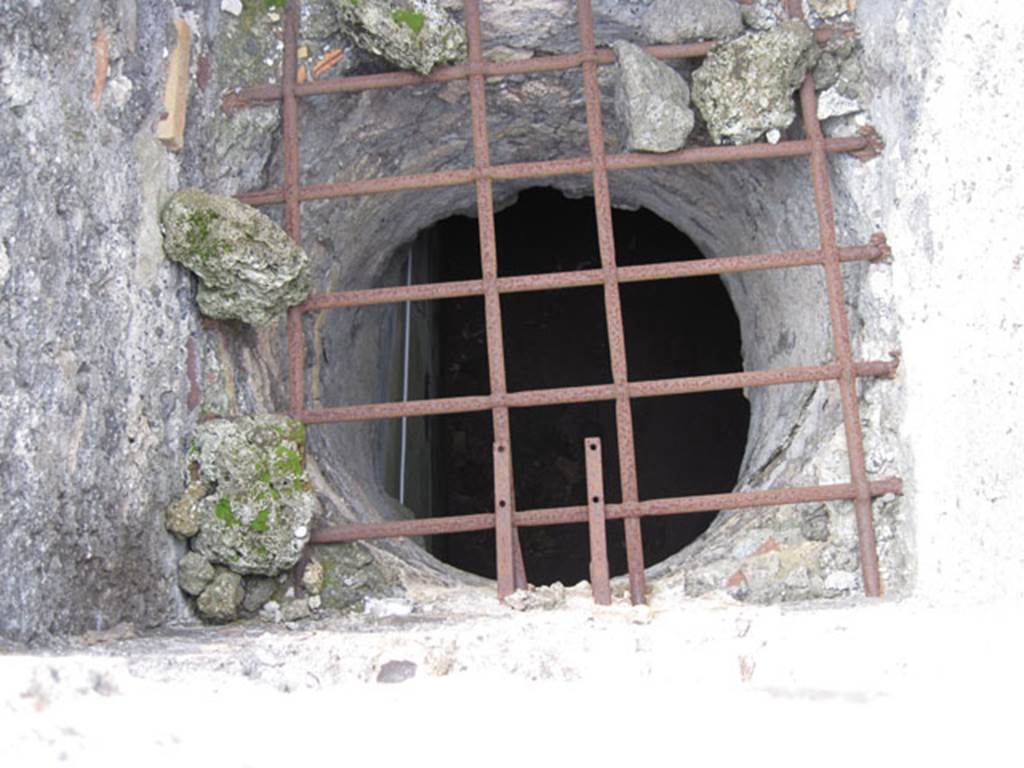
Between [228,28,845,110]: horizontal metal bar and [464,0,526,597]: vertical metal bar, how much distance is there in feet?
0.15

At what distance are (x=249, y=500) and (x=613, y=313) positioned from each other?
2.93 ft

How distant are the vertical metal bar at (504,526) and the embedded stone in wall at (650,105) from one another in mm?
784

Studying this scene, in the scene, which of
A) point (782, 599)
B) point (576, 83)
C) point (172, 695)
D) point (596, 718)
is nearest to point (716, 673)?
point (596, 718)

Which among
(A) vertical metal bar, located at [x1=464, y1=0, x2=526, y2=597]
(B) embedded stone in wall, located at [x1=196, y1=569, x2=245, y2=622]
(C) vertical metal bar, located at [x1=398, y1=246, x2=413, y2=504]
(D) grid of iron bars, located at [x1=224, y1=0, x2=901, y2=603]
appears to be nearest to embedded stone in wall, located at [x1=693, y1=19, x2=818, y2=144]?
(D) grid of iron bars, located at [x1=224, y1=0, x2=901, y2=603]

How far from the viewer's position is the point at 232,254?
2.58m

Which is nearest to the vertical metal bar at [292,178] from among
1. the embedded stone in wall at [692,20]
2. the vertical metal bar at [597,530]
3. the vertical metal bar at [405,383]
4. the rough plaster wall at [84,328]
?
the rough plaster wall at [84,328]

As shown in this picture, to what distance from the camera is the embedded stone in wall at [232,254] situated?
2545 mm

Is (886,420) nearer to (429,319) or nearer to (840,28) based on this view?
(840,28)

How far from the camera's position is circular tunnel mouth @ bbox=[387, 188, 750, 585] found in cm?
525

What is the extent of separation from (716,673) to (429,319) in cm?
386

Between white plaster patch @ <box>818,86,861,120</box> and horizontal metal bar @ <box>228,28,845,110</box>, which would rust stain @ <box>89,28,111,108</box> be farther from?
white plaster patch @ <box>818,86,861,120</box>

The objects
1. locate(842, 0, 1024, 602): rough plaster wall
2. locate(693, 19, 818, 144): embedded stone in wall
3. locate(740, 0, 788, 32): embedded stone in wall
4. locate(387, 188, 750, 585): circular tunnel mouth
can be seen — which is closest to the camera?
locate(842, 0, 1024, 602): rough plaster wall

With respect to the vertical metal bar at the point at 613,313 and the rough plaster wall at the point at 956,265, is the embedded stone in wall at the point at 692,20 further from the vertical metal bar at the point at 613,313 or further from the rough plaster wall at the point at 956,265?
the rough plaster wall at the point at 956,265

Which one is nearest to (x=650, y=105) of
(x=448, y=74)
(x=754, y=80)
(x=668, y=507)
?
(x=754, y=80)
